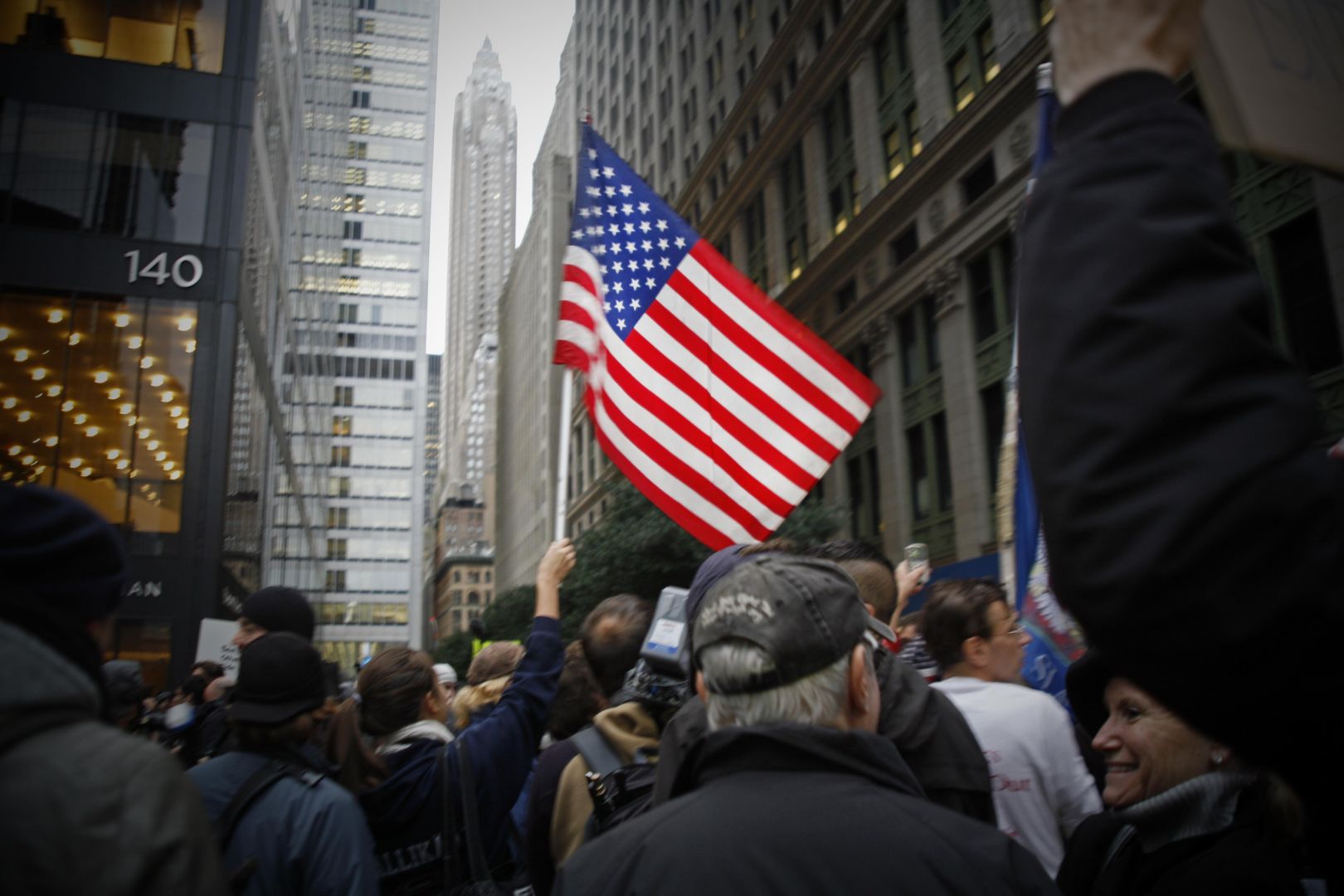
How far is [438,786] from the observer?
394cm

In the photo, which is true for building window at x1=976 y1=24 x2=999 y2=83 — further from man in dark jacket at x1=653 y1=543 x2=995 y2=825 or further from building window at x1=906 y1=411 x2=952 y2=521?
man in dark jacket at x1=653 y1=543 x2=995 y2=825

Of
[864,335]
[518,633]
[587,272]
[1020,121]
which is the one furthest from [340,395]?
[587,272]

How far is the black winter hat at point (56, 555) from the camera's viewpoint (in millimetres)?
1612

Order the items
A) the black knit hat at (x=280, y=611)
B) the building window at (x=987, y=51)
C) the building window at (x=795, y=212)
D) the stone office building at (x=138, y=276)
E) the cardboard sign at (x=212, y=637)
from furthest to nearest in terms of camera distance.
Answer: the building window at (x=795, y=212), the building window at (x=987, y=51), the stone office building at (x=138, y=276), the cardboard sign at (x=212, y=637), the black knit hat at (x=280, y=611)

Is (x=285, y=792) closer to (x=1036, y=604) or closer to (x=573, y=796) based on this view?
(x=573, y=796)

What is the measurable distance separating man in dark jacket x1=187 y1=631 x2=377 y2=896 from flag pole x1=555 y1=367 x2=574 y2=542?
64.9 inches

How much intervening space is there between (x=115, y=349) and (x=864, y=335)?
66.0ft

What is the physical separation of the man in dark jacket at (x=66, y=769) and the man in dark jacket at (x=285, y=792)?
72.6 inches

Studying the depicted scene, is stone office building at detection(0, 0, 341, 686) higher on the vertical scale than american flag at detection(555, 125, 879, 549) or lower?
higher

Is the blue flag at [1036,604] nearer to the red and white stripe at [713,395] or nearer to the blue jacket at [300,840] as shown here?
the red and white stripe at [713,395]

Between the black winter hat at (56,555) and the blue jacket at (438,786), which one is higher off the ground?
the black winter hat at (56,555)

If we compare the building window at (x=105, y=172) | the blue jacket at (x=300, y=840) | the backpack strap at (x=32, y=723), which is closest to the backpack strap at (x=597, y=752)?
the blue jacket at (x=300, y=840)

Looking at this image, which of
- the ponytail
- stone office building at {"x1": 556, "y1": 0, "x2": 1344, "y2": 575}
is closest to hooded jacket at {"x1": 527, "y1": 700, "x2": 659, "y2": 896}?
the ponytail

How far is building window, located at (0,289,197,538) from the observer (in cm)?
1894
